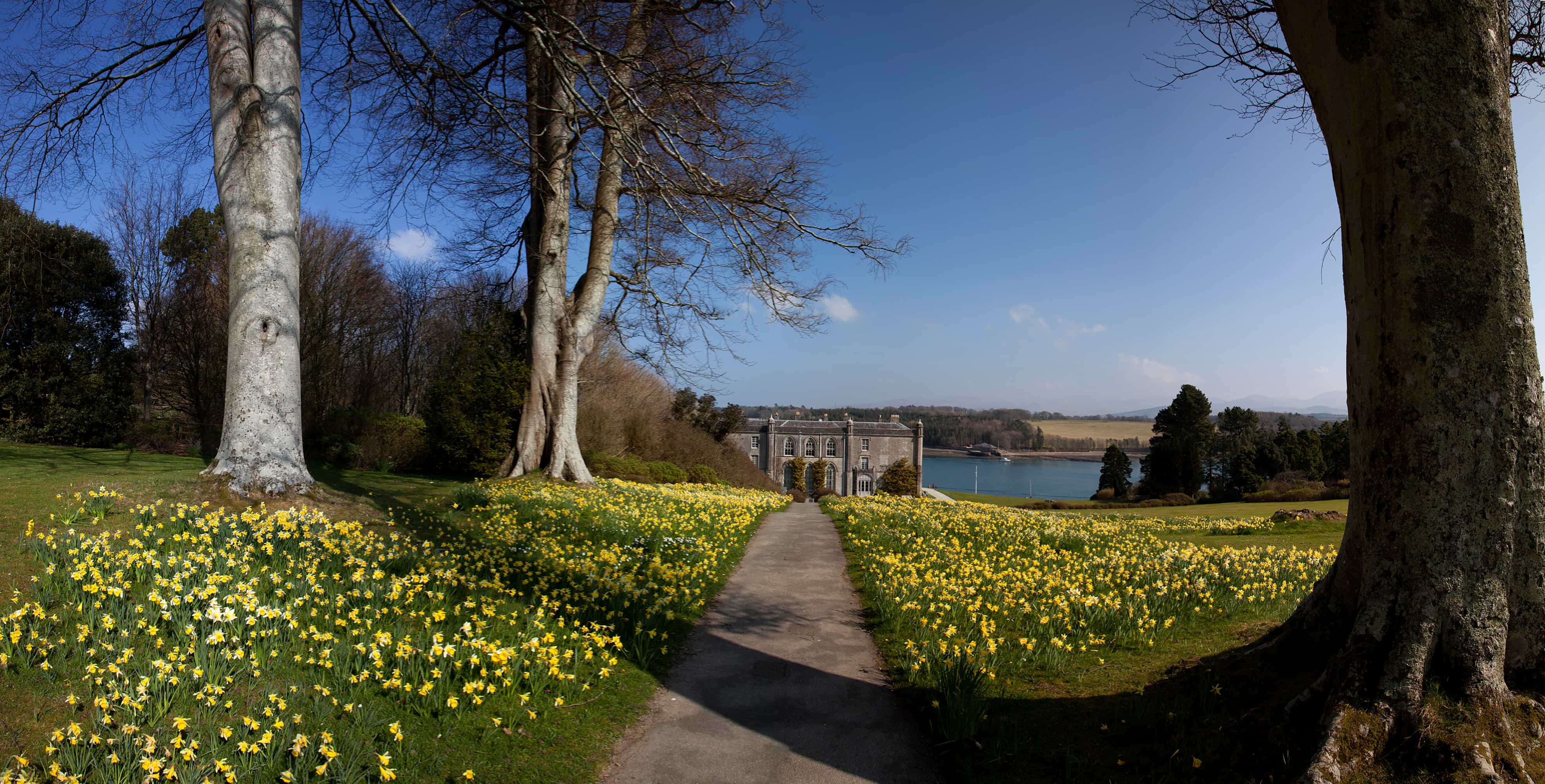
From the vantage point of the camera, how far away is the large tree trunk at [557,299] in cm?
1342

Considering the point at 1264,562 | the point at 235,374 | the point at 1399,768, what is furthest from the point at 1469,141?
the point at 235,374

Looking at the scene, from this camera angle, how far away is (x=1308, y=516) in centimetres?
1594

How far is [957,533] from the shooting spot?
9.91 meters

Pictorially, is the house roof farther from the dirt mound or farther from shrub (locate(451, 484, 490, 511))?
shrub (locate(451, 484, 490, 511))

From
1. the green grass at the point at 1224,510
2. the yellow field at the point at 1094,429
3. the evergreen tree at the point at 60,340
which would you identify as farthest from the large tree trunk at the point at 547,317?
the yellow field at the point at 1094,429

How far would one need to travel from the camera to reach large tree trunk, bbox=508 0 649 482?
1342 centimetres

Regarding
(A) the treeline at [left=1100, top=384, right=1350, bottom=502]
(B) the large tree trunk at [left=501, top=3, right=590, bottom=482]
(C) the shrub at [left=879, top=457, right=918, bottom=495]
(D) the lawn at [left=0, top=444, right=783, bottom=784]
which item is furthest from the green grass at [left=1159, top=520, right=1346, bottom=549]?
(C) the shrub at [left=879, top=457, right=918, bottom=495]

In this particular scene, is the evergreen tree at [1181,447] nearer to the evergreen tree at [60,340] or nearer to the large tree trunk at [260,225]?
the large tree trunk at [260,225]

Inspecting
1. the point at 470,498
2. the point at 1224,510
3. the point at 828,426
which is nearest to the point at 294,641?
the point at 470,498

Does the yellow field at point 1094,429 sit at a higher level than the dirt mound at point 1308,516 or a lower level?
higher

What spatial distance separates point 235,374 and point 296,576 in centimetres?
354

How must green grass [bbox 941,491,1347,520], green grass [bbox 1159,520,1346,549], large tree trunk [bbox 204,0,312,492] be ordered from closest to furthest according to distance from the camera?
large tree trunk [bbox 204,0,312,492]
green grass [bbox 1159,520,1346,549]
green grass [bbox 941,491,1347,520]

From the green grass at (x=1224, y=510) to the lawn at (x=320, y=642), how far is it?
16.8m

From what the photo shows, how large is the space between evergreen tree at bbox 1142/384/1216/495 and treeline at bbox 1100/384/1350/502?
37 millimetres
